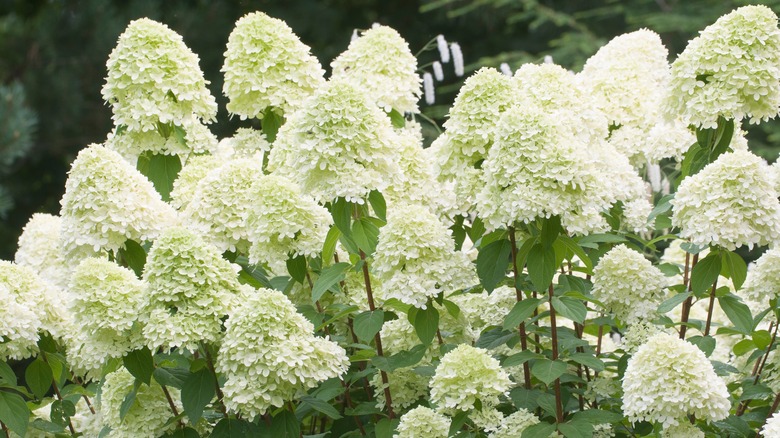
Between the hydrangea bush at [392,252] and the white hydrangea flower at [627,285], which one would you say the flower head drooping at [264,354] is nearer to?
the hydrangea bush at [392,252]

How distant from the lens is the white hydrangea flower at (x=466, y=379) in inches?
109

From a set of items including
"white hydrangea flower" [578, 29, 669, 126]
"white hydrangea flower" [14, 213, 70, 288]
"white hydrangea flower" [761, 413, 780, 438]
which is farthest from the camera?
"white hydrangea flower" [14, 213, 70, 288]

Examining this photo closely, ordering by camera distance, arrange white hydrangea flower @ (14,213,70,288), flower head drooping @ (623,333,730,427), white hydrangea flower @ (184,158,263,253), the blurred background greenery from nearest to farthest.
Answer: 1. flower head drooping @ (623,333,730,427)
2. white hydrangea flower @ (184,158,263,253)
3. white hydrangea flower @ (14,213,70,288)
4. the blurred background greenery

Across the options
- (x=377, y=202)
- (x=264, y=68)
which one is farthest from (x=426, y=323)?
(x=264, y=68)

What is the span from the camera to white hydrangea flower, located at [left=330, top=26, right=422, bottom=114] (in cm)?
366

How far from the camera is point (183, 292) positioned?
9.17 ft

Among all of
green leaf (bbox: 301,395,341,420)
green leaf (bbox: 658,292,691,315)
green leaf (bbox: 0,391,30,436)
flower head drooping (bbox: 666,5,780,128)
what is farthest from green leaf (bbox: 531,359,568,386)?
green leaf (bbox: 0,391,30,436)

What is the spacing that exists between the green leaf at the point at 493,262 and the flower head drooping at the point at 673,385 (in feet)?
1.49

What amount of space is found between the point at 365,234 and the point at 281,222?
0.25 meters

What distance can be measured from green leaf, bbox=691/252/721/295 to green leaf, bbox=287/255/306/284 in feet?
3.68

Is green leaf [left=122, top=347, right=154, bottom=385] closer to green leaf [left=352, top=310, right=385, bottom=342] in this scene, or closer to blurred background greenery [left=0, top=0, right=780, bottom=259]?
green leaf [left=352, top=310, right=385, bottom=342]

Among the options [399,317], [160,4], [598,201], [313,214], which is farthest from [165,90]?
[160,4]

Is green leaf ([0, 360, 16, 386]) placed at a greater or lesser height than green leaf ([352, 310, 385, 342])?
greater

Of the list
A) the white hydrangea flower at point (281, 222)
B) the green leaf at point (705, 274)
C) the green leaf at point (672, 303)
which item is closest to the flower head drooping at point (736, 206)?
the green leaf at point (705, 274)
